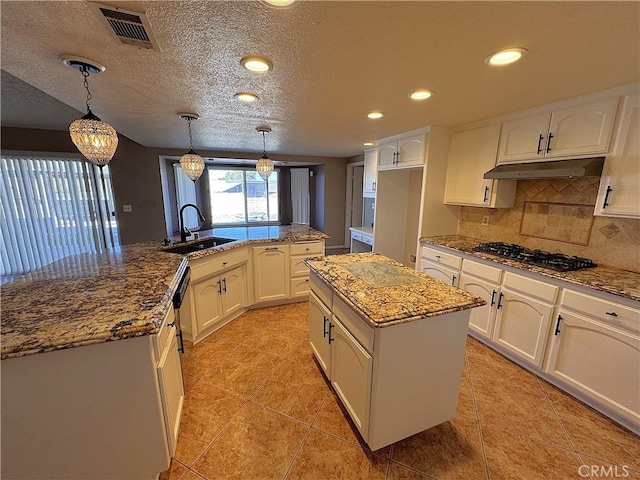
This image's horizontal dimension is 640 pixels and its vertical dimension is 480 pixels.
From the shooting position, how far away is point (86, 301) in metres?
1.24

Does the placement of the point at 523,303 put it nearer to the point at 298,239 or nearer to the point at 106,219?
the point at 298,239

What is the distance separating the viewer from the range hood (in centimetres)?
177

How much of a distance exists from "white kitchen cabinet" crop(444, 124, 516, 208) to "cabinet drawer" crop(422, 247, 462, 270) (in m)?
0.60

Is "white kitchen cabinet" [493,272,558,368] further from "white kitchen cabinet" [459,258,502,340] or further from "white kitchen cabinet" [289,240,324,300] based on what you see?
"white kitchen cabinet" [289,240,324,300]

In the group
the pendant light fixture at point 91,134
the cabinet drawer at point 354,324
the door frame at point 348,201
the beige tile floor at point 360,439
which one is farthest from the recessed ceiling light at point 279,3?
the door frame at point 348,201

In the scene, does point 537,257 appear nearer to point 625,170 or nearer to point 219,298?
point 625,170

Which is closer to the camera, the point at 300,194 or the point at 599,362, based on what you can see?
the point at 599,362

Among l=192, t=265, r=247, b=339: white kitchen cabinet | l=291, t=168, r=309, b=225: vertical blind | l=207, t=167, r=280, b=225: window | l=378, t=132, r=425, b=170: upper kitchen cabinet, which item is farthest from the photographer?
l=291, t=168, r=309, b=225: vertical blind

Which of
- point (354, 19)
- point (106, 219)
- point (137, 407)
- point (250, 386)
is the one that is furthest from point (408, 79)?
point (106, 219)

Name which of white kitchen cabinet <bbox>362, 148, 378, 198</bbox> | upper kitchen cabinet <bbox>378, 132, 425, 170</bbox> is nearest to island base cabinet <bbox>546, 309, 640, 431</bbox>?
upper kitchen cabinet <bbox>378, 132, 425, 170</bbox>

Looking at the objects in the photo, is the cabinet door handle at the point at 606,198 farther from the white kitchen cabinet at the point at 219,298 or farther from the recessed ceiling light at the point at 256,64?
the white kitchen cabinet at the point at 219,298

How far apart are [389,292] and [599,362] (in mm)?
1521

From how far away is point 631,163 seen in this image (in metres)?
1.66

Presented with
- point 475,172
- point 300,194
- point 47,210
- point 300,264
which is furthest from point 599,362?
point 47,210
